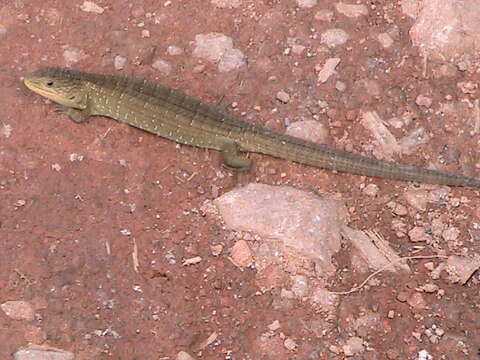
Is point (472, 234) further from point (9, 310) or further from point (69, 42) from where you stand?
point (69, 42)

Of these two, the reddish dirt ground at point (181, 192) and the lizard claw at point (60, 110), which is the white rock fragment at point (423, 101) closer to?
the reddish dirt ground at point (181, 192)

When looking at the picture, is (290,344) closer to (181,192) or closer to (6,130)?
(181,192)

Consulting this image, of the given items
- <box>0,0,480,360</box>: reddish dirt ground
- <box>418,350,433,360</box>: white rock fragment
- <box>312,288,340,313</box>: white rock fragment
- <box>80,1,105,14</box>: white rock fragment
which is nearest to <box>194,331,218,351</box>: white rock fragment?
<box>0,0,480,360</box>: reddish dirt ground

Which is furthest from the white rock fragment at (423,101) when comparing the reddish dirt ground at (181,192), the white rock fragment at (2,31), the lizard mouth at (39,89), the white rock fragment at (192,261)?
the white rock fragment at (2,31)

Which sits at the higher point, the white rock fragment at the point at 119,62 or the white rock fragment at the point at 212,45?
the white rock fragment at the point at 212,45

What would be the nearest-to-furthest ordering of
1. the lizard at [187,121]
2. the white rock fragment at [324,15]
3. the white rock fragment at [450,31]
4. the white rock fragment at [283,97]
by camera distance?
the lizard at [187,121], the white rock fragment at [283,97], the white rock fragment at [450,31], the white rock fragment at [324,15]

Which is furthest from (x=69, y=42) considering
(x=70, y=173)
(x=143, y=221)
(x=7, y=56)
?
(x=143, y=221)

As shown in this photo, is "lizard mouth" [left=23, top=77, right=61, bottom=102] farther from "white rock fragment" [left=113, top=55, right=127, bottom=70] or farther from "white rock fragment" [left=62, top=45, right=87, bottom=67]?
"white rock fragment" [left=113, top=55, right=127, bottom=70]

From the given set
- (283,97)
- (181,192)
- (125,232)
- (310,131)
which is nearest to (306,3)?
(283,97)
